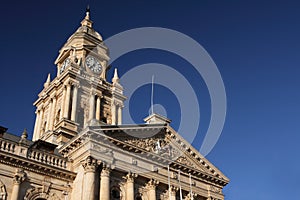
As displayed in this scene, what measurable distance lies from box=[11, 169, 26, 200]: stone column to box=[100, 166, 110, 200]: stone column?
19.7 feet

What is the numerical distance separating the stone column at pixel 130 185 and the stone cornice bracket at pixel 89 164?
3608mm

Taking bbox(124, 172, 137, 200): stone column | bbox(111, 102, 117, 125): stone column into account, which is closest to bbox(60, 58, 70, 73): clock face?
bbox(111, 102, 117, 125): stone column

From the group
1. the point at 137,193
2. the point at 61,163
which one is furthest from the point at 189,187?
the point at 61,163

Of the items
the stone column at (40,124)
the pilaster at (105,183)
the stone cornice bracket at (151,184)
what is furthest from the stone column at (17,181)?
the stone column at (40,124)

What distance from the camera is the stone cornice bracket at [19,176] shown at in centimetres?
2907

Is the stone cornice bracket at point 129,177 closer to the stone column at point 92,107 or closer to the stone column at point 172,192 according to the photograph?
the stone column at point 172,192

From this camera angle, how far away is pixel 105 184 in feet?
103

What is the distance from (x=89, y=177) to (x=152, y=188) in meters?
6.89

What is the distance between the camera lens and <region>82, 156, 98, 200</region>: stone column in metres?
30.1

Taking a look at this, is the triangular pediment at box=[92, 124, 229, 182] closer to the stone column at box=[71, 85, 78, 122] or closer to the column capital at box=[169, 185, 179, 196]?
the column capital at box=[169, 185, 179, 196]

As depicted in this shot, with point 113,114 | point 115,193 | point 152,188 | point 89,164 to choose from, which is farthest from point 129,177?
point 113,114

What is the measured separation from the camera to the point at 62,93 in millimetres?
54125

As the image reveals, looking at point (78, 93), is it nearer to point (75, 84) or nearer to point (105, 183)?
point (75, 84)

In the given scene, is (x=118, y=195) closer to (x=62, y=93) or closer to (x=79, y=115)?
(x=79, y=115)
